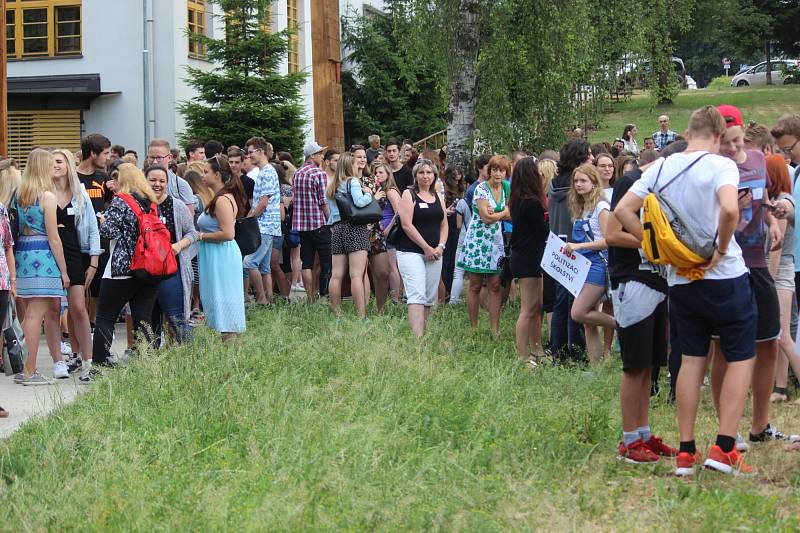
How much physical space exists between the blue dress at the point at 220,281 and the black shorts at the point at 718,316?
4894 millimetres

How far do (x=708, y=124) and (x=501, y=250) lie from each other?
206 inches

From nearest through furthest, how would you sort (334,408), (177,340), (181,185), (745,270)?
(745,270)
(334,408)
(177,340)
(181,185)

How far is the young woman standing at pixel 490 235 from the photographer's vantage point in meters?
11.6

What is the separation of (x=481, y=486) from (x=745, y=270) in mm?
1925

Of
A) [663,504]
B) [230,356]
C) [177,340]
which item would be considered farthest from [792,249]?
[177,340]

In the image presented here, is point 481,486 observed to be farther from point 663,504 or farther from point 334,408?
point 334,408

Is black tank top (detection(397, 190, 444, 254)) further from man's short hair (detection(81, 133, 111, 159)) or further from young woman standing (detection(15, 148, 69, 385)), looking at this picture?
young woman standing (detection(15, 148, 69, 385))

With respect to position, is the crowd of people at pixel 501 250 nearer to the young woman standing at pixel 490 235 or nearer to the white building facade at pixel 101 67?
the young woman standing at pixel 490 235

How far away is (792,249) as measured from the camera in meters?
8.88

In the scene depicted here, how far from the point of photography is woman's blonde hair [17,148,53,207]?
9719 mm

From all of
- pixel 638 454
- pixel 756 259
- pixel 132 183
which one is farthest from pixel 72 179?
pixel 756 259

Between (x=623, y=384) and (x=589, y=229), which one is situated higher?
(x=589, y=229)

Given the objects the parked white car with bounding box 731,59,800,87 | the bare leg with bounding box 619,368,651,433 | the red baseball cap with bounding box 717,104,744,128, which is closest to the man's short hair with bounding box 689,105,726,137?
the red baseball cap with bounding box 717,104,744,128

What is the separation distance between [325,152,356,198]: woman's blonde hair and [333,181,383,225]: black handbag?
108mm
